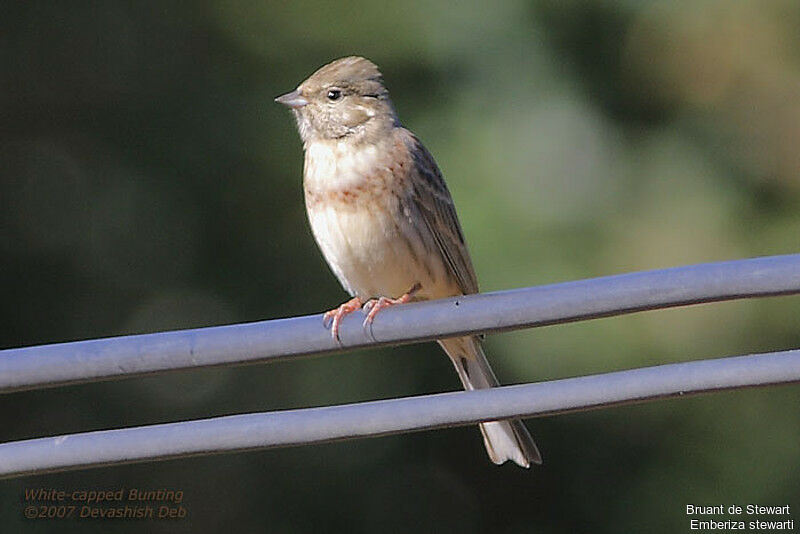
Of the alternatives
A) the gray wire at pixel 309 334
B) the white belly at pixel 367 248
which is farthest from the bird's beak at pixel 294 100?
the gray wire at pixel 309 334

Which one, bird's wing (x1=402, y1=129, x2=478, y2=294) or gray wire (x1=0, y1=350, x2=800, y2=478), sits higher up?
bird's wing (x1=402, y1=129, x2=478, y2=294)

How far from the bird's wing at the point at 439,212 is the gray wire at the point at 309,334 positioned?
69.7 inches

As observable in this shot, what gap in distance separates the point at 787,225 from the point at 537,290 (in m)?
2.61

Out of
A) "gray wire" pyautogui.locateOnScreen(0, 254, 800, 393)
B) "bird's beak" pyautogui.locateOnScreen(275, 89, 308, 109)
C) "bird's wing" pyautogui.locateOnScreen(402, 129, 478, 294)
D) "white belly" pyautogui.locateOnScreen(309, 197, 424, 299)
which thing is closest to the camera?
"gray wire" pyautogui.locateOnScreen(0, 254, 800, 393)

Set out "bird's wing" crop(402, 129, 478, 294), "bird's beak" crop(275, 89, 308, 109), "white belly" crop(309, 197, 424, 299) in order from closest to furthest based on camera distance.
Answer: "white belly" crop(309, 197, 424, 299) < "bird's wing" crop(402, 129, 478, 294) < "bird's beak" crop(275, 89, 308, 109)

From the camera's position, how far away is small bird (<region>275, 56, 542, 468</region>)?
4.19 m

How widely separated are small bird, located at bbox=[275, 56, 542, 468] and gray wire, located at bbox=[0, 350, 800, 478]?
4.90 ft

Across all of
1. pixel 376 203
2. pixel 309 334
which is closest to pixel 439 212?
pixel 376 203

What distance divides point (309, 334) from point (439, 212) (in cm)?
195

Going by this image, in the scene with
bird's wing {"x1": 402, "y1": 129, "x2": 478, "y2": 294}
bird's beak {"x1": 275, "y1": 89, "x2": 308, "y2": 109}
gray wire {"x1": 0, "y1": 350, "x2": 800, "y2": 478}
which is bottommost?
gray wire {"x1": 0, "y1": 350, "x2": 800, "y2": 478}

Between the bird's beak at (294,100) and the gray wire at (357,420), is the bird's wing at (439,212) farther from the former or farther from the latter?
the gray wire at (357,420)

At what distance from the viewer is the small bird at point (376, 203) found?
4191 millimetres

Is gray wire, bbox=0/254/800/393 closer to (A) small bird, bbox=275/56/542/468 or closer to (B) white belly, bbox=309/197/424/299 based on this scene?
(A) small bird, bbox=275/56/542/468

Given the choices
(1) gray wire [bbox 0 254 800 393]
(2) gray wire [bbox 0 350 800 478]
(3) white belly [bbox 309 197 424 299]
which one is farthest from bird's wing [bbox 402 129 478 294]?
(2) gray wire [bbox 0 350 800 478]
